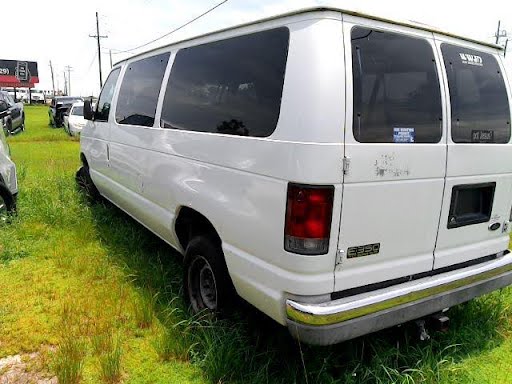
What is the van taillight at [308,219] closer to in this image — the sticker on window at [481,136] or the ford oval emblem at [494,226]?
the sticker on window at [481,136]

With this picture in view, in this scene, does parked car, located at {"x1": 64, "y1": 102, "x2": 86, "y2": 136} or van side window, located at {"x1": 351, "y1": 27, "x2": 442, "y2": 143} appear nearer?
van side window, located at {"x1": 351, "y1": 27, "x2": 442, "y2": 143}

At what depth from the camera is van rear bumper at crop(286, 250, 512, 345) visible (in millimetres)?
2320

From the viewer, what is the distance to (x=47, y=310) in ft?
11.9

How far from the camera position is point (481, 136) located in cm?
298

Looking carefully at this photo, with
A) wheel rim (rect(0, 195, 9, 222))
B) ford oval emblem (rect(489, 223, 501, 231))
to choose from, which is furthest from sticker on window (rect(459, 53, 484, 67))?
wheel rim (rect(0, 195, 9, 222))

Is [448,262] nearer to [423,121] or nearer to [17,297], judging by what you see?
[423,121]

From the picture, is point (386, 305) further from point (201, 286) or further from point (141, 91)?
point (141, 91)

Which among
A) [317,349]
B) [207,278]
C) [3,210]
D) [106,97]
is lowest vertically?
[317,349]

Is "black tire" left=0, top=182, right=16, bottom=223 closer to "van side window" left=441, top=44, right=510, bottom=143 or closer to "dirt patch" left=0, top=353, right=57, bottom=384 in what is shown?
"dirt patch" left=0, top=353, right=57, bottom=384

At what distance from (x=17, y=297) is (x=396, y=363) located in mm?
3146

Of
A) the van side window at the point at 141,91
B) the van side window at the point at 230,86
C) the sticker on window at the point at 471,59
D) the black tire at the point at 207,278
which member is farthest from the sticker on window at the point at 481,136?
the van side window at the point at 141,91

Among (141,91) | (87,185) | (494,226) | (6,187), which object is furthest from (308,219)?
(87,185)

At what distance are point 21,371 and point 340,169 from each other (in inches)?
94.8

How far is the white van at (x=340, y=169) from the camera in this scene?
7.64 feet
